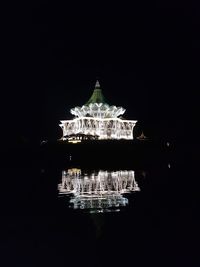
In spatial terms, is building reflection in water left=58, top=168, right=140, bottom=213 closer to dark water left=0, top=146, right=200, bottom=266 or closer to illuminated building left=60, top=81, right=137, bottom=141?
dark water left=0, top=146, right=200, bottom=266

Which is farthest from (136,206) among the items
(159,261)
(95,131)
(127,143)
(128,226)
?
(95,131)

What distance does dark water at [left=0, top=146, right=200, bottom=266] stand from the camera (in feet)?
20.8

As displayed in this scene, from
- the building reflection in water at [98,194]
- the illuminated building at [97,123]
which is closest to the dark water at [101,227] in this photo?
the building reflection in water at [98,194]

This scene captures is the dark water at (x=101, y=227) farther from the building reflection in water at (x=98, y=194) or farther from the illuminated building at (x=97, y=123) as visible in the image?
the illuminated building at (x=97, y=123)

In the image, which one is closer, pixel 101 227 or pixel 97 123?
pixel 101 227

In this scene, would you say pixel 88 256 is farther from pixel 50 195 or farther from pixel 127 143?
pixel 127 143

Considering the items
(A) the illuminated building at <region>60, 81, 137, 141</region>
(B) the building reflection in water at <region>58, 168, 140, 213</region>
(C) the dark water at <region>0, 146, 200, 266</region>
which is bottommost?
(C) the dark water at <region>0, 146, 200, 266</region>

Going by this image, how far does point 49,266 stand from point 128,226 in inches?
106

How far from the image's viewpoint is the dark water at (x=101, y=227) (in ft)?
20.8

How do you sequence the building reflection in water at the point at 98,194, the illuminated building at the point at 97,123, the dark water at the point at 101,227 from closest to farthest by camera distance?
the dark water at the point at 101,227 → the building reflection in water at the point at 98,194 → the illuminated building at the point at 97,123

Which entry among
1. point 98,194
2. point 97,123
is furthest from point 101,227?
point 97,123

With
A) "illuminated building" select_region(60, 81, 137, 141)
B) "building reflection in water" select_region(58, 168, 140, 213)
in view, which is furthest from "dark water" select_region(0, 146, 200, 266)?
"illuminated building" select_region(60, 81, 137, 141)

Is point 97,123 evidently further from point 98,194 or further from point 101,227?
point 101,227

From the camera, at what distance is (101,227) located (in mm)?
8086
